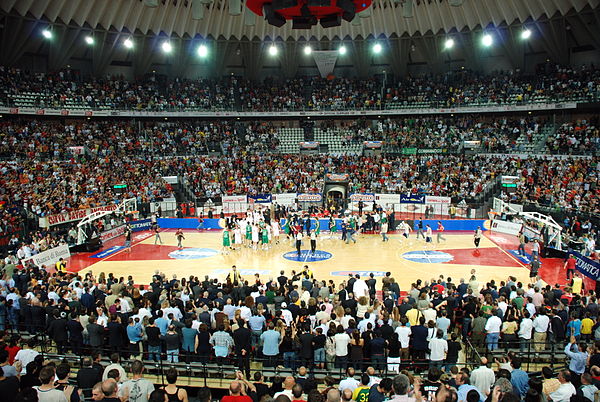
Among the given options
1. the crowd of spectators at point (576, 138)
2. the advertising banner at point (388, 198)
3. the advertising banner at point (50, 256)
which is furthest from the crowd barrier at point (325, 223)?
the crowd of spectators at point (576, 138)

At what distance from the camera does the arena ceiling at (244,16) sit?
38.8 meters

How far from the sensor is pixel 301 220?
26172 mm

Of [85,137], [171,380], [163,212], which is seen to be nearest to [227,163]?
[163,212]

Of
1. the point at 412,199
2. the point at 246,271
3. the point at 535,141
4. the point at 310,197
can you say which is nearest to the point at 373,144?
the point at 412,199

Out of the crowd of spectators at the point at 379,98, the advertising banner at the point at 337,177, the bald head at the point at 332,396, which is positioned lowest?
the bald head at the point at 332,396

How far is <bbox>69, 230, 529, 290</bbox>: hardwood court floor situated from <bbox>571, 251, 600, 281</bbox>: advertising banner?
2097mm

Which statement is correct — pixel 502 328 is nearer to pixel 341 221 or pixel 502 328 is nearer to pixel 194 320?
pixel 194 320

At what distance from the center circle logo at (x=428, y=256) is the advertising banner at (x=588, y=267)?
222 inches

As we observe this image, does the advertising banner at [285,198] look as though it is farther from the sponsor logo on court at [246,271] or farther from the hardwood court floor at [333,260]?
the sponsor logo on court at [246,271]

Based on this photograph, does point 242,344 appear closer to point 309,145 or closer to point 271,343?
point 271,343

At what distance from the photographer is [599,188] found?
98.1 feet

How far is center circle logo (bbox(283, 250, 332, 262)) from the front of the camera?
22859mm

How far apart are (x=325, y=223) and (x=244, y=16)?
952 inches

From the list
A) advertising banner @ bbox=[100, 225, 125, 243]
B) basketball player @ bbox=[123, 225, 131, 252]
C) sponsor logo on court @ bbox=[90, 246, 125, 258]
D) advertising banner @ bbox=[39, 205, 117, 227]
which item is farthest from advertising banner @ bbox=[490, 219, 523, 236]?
advertising banner @ bbox=[39, 205, 117, 227]
